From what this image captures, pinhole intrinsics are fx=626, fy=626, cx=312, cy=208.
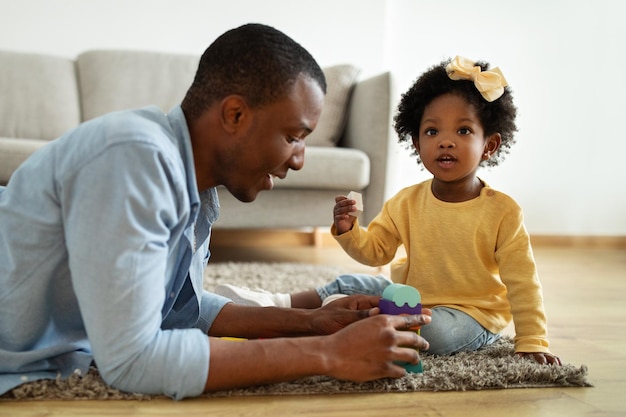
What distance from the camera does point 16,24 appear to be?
3.29 meters

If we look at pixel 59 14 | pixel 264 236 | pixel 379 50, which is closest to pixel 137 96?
pixel 59 14

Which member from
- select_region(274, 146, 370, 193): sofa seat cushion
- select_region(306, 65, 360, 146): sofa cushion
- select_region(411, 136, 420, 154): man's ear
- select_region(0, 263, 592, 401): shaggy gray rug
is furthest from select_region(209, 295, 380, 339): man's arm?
select_region(306, 65, 360, 146): sofa cushion

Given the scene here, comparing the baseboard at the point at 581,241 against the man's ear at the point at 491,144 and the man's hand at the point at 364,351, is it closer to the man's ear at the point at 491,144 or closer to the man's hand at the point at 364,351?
the man's ear at the point at 491,144

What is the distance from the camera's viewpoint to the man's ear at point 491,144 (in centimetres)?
155

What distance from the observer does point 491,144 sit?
1.56 meters

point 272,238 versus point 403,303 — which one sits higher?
point 403,303

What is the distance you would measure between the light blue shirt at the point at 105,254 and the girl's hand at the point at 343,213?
51cm

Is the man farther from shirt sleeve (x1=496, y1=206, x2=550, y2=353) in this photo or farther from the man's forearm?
shirt sleeve (x1=496, y1=206, x2=550, y2=353)

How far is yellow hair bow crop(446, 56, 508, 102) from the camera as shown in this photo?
1.46 metres

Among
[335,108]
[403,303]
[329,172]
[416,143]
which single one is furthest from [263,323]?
[335,108]

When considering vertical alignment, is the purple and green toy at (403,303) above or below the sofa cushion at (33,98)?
below

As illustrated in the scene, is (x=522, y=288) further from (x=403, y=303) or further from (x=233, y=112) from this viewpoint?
(x=233, y=112)

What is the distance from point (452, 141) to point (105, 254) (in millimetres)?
881

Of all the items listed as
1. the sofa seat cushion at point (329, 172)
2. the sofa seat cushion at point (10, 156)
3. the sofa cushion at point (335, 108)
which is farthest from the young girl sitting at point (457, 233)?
the sofa cushion at point (335, 108)
